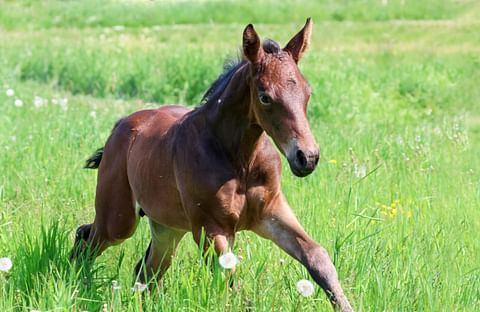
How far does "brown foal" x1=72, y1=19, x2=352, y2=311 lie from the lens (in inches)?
195

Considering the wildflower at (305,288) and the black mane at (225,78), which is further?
the black mane at (225,78)

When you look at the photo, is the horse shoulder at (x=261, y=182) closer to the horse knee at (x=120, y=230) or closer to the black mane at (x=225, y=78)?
the black mane at (x=225, y=78)

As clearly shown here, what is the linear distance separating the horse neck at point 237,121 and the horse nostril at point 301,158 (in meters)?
0.70

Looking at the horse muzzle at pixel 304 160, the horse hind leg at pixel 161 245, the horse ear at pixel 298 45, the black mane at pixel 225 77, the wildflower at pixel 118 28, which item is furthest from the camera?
the wildflower at pixel 118 28

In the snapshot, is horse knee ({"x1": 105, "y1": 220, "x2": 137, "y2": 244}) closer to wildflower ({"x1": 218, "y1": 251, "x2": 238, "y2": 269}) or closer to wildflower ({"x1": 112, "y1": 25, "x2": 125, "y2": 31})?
wildflower ({"x1": 218, "y1": 251, "x2": 238, "y2": 269})

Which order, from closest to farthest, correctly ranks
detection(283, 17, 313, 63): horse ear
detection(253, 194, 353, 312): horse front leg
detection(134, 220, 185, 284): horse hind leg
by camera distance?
detection(253, 194, 353, 312): horse front leg
detection(283, 17, 313, 63): horse ear
detection(134, 220, 185, 284): horse hind leg

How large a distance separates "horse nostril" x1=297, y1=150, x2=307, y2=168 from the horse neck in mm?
702

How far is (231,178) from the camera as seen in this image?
530 centimetres

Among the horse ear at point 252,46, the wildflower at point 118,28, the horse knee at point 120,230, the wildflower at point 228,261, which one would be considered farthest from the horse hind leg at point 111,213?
the wildflower at point 118,28

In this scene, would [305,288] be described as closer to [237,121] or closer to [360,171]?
[237,121]

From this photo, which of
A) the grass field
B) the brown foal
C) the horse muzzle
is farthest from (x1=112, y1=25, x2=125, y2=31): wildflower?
the horse muzzle

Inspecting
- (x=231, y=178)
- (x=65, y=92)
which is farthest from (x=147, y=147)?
(x=65, y=92)

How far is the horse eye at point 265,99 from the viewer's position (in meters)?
4.98

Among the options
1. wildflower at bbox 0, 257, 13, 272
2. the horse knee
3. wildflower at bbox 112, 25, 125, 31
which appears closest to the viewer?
wildflower at bbox 0, 257, 13, 272
